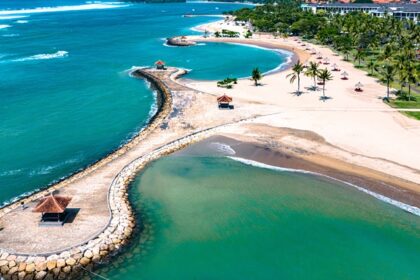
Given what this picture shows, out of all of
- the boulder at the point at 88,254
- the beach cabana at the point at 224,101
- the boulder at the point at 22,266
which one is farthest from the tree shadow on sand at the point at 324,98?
the boulder at the point at 22,266

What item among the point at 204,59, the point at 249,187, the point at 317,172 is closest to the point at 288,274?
the point at 249,187

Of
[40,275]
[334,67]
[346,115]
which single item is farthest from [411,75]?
[40,275]

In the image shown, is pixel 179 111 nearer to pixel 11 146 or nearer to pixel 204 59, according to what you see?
pixel 11 146

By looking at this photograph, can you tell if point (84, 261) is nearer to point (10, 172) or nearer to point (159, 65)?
point (10, 172)

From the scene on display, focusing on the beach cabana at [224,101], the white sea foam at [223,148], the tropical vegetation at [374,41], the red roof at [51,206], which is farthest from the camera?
the tropical vegetation at [374,41]

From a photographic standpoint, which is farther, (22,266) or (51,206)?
(51,206)

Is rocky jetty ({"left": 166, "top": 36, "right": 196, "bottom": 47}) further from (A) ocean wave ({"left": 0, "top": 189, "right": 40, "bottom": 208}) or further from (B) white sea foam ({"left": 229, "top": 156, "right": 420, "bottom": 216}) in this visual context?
(A) ocean wave ({"left": 0, "top": 189, "right": 40, "bottom": 208})

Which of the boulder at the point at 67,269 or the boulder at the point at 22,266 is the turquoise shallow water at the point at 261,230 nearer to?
the boulder at the point at 67,269
